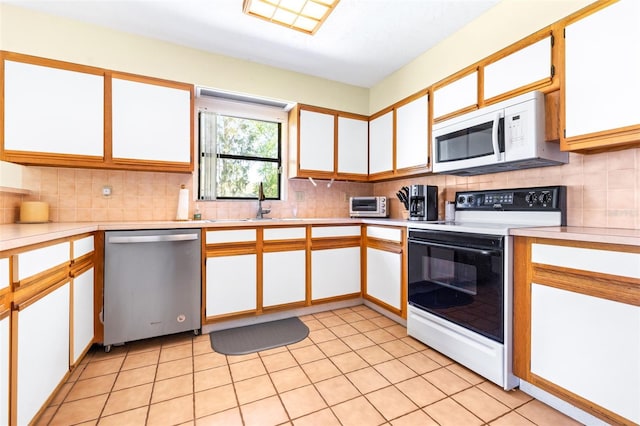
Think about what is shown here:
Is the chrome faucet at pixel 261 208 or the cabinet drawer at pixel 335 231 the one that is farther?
the chrome faucet at pixel 261 208

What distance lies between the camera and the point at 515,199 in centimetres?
207

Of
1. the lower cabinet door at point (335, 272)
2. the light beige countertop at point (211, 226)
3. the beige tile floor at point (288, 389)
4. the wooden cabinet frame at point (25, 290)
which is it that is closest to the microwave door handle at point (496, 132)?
the light beige countertop at point (211, 226)

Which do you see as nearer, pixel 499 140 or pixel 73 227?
pixel 73 227

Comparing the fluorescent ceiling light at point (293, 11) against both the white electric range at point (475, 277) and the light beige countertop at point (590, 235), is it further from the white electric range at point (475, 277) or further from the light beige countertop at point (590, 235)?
the light beige countertop at point (590, 235)

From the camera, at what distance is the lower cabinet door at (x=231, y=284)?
2.38 meters

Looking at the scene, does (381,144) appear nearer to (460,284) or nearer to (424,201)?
(424,201)

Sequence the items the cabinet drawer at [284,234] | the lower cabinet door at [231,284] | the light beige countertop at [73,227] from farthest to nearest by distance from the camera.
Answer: the cabinet drawer at [284,234] < the lower cabinet door at [231,284] < the light beige countertop at [73,227]

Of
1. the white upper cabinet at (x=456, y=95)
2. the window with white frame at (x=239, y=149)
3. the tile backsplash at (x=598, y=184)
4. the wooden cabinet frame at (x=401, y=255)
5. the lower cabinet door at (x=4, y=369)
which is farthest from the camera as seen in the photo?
the window with white frame at (x=239, y=149)

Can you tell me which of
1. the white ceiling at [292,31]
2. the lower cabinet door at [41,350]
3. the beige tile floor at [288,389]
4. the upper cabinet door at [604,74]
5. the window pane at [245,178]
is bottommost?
the beige tile floor at [288,389]

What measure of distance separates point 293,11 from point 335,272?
91.2 inches

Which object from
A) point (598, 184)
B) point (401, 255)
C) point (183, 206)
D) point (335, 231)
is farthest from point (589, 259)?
point (183, 206)

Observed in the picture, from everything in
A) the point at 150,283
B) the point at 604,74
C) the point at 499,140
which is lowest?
the point at 150,283

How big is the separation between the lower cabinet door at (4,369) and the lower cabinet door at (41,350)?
66 mm

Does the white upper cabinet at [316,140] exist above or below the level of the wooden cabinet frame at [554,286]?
above
